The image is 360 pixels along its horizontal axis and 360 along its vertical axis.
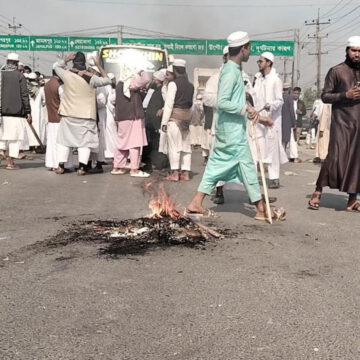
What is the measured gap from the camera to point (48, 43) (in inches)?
1615

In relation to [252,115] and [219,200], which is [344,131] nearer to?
[252,115]

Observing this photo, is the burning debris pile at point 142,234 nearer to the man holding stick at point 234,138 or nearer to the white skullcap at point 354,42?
the man holding stick at point 234,138

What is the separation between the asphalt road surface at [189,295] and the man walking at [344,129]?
2.02ft

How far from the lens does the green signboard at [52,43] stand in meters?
40.1

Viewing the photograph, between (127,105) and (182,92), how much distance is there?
1.20m

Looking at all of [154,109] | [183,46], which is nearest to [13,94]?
[154,109]

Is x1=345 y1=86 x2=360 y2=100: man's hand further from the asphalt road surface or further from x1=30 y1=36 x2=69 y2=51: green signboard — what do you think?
x1=30 y1=36 x2=69 y2=51: green signboard

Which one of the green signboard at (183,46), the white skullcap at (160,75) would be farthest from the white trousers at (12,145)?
the green signboard at (183,46)

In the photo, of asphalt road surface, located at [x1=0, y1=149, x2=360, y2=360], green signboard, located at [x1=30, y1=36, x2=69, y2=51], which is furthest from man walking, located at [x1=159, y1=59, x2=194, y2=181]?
green signboard, located at [x1=30, y1=36, x2=69, y2=51]

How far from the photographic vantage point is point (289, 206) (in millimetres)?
6992

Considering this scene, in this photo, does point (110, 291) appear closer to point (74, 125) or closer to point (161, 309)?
point (161, 309)

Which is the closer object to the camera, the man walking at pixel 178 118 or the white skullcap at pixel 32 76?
the man walking at pixel 178 118

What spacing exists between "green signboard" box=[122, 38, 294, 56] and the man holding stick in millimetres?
29529

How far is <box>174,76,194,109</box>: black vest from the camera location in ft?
29.8
